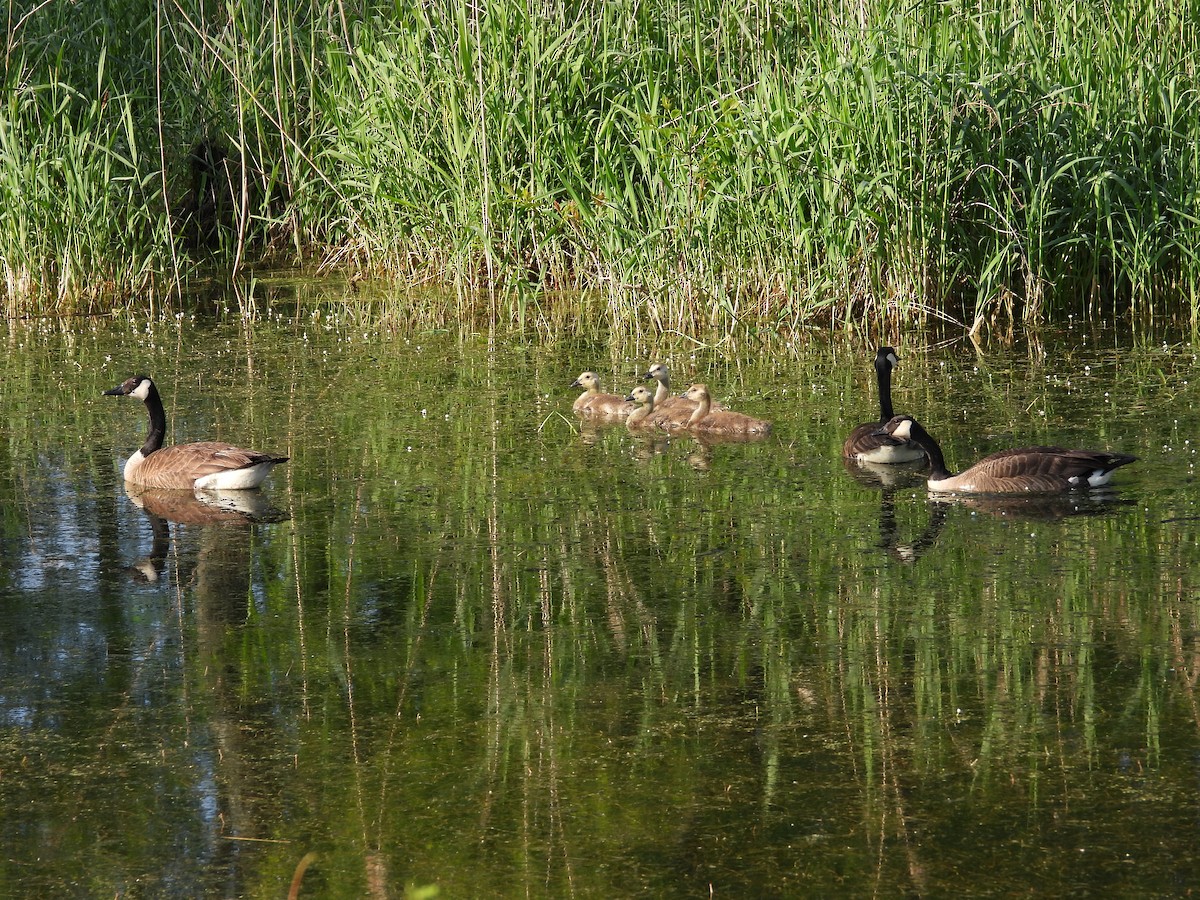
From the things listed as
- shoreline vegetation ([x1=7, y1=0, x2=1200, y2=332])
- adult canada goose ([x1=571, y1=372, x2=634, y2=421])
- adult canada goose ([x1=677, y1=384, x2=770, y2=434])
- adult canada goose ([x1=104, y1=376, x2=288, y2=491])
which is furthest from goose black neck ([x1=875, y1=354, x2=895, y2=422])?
adult canada goose ([x1=104, y1=376, x2=288, y2=491])

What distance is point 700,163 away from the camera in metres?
11.5

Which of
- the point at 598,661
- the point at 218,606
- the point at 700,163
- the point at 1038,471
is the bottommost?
the point at 598,661

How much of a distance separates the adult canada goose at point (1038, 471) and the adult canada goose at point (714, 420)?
4.86 ft

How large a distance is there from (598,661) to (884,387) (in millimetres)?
3868

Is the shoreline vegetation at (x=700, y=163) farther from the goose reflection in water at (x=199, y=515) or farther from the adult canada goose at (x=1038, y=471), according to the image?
the goose reflection in water at (x=199, y=515)

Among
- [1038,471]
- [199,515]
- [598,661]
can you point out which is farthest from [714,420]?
[598,661]

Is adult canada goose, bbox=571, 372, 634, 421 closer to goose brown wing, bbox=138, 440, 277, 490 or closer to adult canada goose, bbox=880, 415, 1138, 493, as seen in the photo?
goose brown wing, bbox=138, 440, 277, 490

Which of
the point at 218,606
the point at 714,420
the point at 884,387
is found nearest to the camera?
the point at 218,606

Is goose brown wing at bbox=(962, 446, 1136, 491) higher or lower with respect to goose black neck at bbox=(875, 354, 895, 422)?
lower

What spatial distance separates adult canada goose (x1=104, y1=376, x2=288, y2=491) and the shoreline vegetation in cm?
386

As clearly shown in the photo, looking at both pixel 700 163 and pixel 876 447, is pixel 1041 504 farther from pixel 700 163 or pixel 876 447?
pixel 700 163

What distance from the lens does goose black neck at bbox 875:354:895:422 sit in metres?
9.05

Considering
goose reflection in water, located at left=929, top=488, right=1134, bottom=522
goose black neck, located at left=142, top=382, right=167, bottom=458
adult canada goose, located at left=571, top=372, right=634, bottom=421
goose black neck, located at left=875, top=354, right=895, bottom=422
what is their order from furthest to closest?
1. adult canada goose, located at left=571, top=372, right=634, bottom=421
2. goose black neck, located at left=875, top=354, right=895, bottom=422
3. goose black neck, located at left=142, top=382, right=167, bottom=458
4. goose reflection in water, located at left=929, top=488, right=1134, bottom=522

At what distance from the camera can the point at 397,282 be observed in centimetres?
1394
